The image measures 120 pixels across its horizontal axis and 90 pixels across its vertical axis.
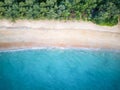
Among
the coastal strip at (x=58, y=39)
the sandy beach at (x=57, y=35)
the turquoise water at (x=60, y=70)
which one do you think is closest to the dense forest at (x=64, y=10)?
the sandy beach at (x=57, y=35)

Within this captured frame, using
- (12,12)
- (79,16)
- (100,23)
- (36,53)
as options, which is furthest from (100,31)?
(12,12)

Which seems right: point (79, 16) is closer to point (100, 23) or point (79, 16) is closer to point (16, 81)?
point (100, 23)

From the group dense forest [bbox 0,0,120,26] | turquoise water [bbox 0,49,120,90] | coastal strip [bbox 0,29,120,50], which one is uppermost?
dense forest [bbox 0,0,120,26]

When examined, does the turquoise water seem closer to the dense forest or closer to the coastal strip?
the coastal strip

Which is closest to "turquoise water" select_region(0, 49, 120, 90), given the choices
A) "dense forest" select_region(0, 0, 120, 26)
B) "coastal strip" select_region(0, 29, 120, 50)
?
"coastal strip" select_region(0, 29, 120, 50)

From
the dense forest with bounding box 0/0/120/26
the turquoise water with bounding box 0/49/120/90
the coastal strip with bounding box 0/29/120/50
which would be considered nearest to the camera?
the turquoise water with bounding box 0/49/120/90

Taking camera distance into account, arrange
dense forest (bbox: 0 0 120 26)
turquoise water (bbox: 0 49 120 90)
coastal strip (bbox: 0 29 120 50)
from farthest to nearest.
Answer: coastal strip (bbox: 0 29 120 50) → dense forest (bbox: 0 0 120 26) → turquoise water (bbox: 0 49 120 90)

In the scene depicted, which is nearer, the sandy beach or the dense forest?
the dense forest

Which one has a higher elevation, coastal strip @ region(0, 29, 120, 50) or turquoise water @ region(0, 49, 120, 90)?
coastal strip @ region(0, 29, 120, 50)

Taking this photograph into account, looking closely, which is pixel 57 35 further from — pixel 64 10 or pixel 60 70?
pixel 60 70

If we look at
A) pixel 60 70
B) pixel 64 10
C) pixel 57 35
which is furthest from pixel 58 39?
pixel 60 70
